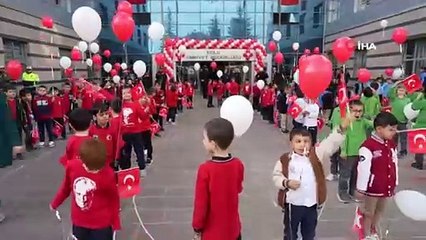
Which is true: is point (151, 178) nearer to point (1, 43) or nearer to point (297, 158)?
point (297, 158)

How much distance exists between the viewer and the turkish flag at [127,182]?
4.00m

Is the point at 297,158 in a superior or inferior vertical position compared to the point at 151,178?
Answer: superior

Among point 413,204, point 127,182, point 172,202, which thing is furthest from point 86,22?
point 413,204

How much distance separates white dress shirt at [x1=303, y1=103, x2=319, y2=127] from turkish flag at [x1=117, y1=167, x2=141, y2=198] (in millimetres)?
4138

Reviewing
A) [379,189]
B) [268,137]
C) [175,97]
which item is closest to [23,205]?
[379,189]

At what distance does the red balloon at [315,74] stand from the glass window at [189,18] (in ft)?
93.2

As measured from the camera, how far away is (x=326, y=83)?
4.13 metres

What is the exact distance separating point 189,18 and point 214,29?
197 centimetres

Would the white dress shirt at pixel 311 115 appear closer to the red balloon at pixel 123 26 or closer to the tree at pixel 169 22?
the red balloon at pixel 123 26

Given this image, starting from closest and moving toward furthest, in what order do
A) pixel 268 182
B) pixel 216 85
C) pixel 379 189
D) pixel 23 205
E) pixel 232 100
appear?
pixel 232 100, pixel 379 189, pixel 23 205, pixel 268 182, pixel 216 85

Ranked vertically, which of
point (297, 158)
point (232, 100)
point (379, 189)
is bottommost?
point (379, 189)

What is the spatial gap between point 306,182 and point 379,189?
37.6 inches

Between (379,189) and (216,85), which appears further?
(216,85)

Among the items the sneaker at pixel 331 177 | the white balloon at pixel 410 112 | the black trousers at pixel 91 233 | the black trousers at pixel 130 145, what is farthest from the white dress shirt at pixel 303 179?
the white balloon at pixel 410 112
